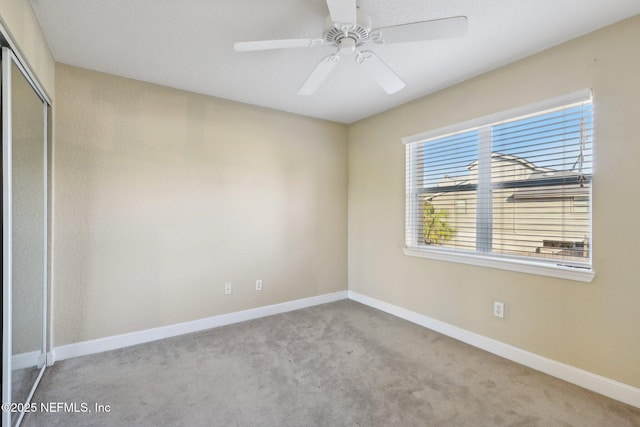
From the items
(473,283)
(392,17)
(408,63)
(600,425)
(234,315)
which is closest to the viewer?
(600,425)

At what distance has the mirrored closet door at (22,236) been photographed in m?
1.60

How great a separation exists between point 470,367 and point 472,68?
241cm

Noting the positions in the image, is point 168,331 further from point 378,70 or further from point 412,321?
point 378,70

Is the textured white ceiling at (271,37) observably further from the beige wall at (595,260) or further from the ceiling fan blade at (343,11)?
the ceiling fan blade at (343,11)

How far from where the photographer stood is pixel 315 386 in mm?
2098

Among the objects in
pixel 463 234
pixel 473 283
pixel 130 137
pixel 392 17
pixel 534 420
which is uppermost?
pixel 392 17

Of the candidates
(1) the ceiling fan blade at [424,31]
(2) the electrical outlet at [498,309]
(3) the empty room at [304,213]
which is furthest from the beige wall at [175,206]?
(1) the ceiling fan blade at [424,31]

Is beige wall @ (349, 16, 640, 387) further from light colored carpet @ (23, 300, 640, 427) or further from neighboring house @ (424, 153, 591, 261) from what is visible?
light colored carpet @ (23, 300, 640, 427)

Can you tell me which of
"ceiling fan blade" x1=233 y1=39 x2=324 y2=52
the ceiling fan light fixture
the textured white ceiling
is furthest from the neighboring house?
"ceiling fan blade" x1=233 y1=39 x2=324 y2=52

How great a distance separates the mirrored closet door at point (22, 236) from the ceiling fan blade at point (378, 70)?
1.91 meters

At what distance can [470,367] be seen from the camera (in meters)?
2.33

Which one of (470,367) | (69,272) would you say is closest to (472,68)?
(470,367)

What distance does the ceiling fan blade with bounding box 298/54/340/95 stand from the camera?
1.80m

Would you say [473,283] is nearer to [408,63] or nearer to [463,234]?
[463,234]
